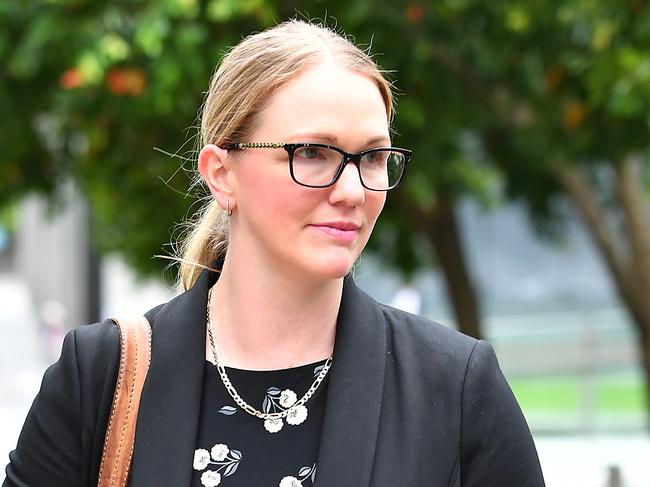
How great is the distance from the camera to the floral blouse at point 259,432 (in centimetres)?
215

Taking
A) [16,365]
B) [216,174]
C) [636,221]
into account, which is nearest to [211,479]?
[216,174]

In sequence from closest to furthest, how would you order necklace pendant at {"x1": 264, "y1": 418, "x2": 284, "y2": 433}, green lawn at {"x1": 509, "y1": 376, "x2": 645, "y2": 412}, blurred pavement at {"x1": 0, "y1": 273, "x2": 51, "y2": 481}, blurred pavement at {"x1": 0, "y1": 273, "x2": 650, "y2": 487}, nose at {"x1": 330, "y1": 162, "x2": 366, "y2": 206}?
1. nose at {"x1": 330, "y1": 162, "x2": 366, "y2": 206}
2. necklace pendant at {"x1": 264, "y1": 418, "x2": 284, "y2": 433}
3. blurred pavement at {"x1": 0, "y1": 273, "x2": 650, "y2": 487}
4. blurred pavement at {"x1": 0, "y1": 273, "x2": 51, "y2": 481}
5. green lawn at {"x1": 509, "y1": 376, "x2": 645, "y2": 412}

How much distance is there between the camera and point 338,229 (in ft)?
6.89

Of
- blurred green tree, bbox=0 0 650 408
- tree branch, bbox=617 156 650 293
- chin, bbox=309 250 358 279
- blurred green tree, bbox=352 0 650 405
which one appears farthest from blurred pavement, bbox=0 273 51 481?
chin, bbox=309 250 358 279

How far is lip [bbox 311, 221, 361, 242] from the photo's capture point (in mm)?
2098

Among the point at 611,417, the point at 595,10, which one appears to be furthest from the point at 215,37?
the point at 611,417

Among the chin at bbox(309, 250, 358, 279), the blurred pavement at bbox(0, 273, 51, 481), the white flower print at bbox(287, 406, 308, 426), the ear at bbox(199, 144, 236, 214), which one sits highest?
the ear at bbox(199, 144, 236, 214)

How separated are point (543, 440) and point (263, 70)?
25.7 feet

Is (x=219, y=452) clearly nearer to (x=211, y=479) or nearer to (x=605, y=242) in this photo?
(x=211, y=479)

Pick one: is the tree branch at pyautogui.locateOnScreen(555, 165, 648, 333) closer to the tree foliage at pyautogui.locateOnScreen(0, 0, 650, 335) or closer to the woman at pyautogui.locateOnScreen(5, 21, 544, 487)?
the tree foliage at pyautogui.locateOnScreen(0, 0, 650, 335)

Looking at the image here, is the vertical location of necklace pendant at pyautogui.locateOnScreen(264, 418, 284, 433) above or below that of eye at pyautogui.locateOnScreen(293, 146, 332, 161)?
below

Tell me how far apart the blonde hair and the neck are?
24cm

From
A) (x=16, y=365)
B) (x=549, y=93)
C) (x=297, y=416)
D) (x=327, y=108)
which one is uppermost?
(x=549, y=93)

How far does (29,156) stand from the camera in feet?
33.4
